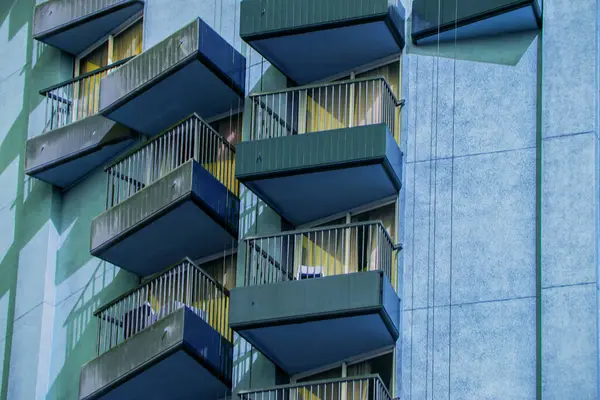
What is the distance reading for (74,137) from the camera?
4053 centimetres

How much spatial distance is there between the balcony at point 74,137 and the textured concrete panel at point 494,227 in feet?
26.4

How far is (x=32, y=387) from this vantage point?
3900cm

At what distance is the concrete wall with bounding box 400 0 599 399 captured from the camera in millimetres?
33406

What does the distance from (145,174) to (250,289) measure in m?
4.45

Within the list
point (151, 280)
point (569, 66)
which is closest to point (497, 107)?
point (569, 66)

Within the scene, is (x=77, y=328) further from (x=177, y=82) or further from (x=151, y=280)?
(x=177, y=82)

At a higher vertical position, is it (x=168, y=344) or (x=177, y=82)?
(x=177, y=82)

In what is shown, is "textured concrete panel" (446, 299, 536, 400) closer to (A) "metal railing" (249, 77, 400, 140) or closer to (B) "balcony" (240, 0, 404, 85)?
(A) "metal railing" (249, 77, 400, 140)

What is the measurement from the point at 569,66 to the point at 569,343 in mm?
5084

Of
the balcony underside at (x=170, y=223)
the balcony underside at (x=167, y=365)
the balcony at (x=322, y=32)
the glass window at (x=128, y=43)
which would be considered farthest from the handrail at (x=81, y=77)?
the balcony underside at (x=167, y=365)

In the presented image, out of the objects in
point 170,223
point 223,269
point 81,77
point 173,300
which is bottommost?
point 173,300

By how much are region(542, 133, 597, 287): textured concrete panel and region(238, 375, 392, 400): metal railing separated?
3356 millimetres

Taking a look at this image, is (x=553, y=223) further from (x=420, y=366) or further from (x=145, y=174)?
(x=145, y=174)

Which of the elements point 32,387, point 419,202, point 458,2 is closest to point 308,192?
point 419,202
